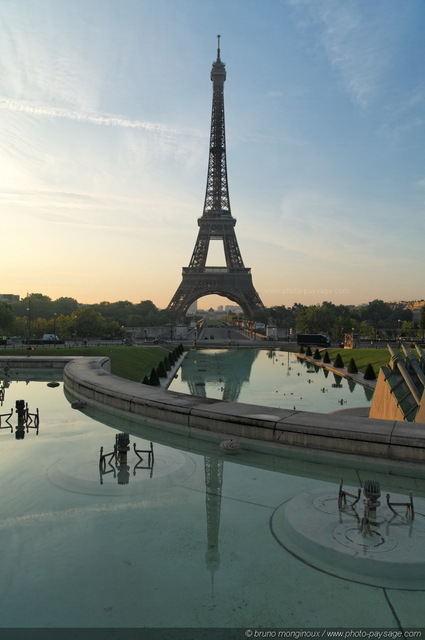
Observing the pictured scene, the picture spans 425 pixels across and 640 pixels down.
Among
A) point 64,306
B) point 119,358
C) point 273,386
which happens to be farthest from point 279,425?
point 64,306

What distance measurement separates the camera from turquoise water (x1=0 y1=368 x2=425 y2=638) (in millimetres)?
4613

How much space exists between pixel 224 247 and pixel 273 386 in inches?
3038

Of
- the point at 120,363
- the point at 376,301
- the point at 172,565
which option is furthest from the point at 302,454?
the point at 376,301

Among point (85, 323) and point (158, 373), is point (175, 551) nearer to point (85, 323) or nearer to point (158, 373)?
point (158, 373)

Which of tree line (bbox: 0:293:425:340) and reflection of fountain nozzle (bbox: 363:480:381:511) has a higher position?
tree line (bbox: 0:293:425:340)

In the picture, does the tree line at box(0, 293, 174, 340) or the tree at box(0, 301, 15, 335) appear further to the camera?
the tree line at box(0, 293, 174, 340)

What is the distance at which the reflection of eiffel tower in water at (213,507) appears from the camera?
18.5ft

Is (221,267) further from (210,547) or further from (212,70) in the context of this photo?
(210,547)

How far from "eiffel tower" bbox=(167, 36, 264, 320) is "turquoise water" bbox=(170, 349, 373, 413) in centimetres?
5630

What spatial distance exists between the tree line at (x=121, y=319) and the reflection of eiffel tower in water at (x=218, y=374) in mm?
22598

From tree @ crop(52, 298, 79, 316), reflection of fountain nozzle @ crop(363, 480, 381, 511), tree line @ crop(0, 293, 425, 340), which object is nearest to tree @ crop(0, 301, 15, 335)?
tree line @ crop(0, 293, 425, 340)

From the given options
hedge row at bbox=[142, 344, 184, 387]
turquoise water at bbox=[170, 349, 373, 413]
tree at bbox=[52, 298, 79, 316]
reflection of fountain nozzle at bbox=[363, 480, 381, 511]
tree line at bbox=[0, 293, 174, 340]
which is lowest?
turquoise water at bbox=[170, 349, 373, 413]

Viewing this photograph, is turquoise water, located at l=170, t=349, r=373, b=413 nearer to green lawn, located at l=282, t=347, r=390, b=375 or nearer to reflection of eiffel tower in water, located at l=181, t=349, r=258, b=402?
reflection of eiffel tower in water, located at l=181, t=349, r=258, b=402

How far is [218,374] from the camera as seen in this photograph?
120ft
